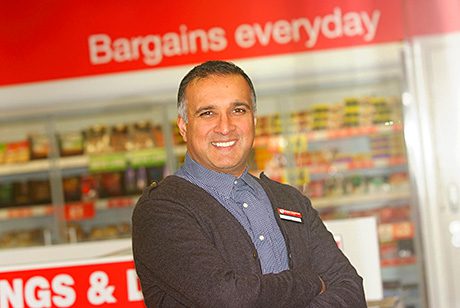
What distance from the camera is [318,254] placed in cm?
263

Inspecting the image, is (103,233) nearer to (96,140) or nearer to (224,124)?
(96,140)

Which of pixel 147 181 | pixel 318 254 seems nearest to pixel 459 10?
pixel 147 181

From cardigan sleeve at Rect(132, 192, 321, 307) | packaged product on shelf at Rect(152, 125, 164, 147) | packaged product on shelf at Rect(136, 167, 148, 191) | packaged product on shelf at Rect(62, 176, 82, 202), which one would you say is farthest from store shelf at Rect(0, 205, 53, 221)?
cardigan sleeve at Rect(132, 192, 321, 307)

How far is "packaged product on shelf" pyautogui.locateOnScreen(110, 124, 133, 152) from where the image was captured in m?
5.42

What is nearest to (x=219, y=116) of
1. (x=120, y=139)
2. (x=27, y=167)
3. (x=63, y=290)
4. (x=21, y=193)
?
(x=63, y=290)

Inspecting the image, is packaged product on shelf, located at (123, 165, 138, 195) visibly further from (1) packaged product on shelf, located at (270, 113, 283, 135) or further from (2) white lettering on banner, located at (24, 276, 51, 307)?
(2) white lettering on banner, located at (24, 276, 51, 307)

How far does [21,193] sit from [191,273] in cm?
347

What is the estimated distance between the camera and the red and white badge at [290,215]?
8.39 feet

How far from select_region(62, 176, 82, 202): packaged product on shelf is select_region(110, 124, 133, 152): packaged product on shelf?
271 mm

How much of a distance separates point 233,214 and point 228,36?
2327 mm

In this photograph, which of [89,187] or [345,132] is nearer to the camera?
[345,132]

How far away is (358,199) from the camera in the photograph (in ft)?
16.9

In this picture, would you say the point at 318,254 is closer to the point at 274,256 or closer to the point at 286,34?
the point at 274,256

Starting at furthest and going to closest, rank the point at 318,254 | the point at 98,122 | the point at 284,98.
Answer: the point at 98,122, the point at 284,98, the point at 318,254
